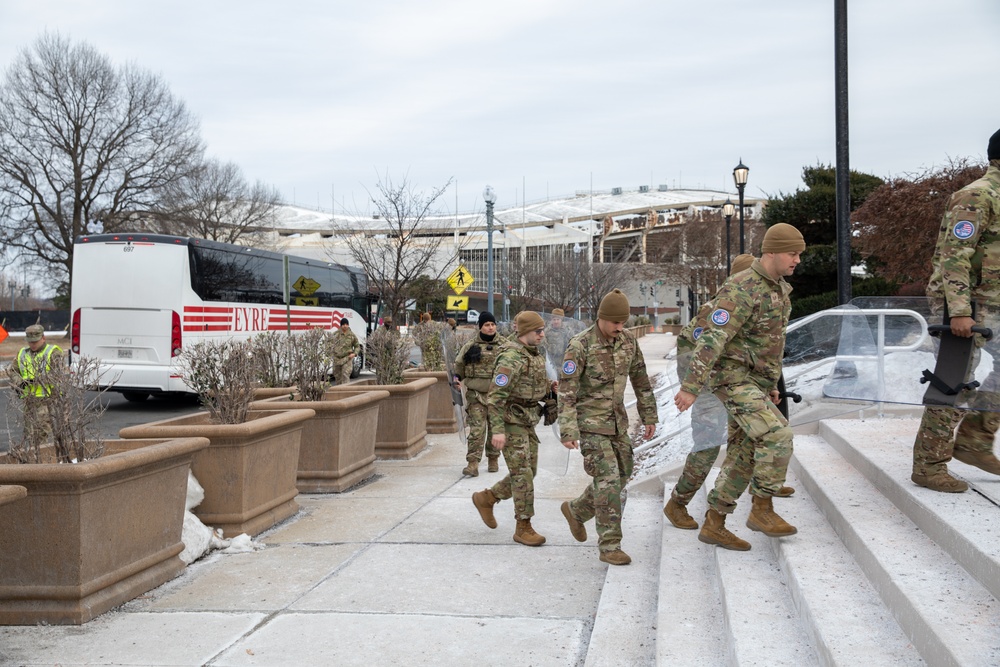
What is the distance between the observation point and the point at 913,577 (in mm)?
3906

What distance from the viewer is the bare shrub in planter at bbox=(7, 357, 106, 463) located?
5344 mm

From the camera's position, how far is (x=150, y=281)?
17.1m

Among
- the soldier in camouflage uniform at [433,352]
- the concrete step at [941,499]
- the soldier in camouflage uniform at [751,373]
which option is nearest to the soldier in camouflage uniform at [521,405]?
the soldier in camouflage uniform at [751,373]

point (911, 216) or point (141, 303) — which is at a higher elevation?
point (911, 216)

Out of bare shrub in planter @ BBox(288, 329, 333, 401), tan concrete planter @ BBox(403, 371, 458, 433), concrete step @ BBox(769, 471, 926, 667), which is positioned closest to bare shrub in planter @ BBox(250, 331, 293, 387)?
bare shrub in planter @ BBox(288, 329, 333, 401)

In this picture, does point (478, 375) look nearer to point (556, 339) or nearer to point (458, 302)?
point (556, 339)

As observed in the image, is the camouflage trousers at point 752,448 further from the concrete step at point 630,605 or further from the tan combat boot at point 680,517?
the tan combat boot at point 680,517

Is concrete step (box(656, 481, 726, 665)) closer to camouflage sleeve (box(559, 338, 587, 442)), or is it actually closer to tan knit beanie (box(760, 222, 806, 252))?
camouflage sleeve (box(559, 338, 587, 442))

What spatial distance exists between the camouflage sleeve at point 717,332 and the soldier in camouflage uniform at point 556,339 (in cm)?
305

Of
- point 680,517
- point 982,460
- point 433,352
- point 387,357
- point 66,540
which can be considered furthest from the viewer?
point 433,352

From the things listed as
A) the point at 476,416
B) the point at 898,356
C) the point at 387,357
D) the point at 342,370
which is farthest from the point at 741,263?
the point at 342,370

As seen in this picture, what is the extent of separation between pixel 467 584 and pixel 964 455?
291 centimetres

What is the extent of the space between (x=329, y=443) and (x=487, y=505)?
7.36 feet

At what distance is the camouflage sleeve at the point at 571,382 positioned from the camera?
18.7ft
